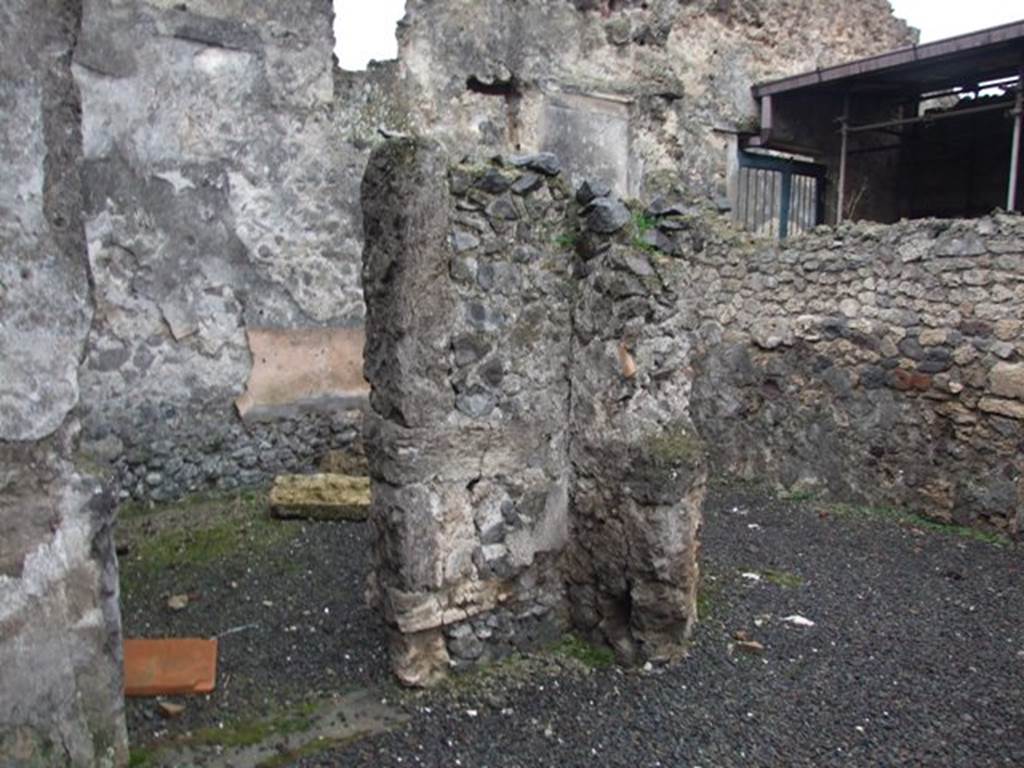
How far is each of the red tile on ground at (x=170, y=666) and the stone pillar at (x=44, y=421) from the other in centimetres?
80

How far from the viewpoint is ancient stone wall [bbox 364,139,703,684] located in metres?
3.61

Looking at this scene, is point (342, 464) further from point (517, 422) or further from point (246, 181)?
point (517, 422)

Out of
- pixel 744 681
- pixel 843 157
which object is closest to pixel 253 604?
pixel 744 681

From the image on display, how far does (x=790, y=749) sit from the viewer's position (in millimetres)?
3258

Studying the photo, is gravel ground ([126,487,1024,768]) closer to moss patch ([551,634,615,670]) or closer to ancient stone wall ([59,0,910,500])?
moss patch ([551,634,615,670])

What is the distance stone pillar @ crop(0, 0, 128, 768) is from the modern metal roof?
8.18 meters

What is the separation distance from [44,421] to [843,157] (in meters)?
9.21

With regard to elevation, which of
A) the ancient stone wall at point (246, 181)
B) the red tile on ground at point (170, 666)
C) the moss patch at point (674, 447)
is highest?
the ancient stone wall at point (246, 181)

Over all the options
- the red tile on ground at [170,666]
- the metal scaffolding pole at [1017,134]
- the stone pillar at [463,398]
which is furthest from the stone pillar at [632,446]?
the metal scaffolding pole at [1017,134]

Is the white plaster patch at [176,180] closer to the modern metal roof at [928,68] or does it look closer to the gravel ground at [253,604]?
the gravel ground at [253,604]

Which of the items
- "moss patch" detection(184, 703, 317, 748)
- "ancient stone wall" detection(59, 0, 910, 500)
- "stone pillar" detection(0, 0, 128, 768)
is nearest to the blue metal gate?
"ancient stone wall" detection(59, 0, 910, 500)

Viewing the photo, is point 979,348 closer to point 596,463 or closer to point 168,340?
point 596,463

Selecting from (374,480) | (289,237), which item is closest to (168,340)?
(289,237)

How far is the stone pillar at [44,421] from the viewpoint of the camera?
2.54 metres
